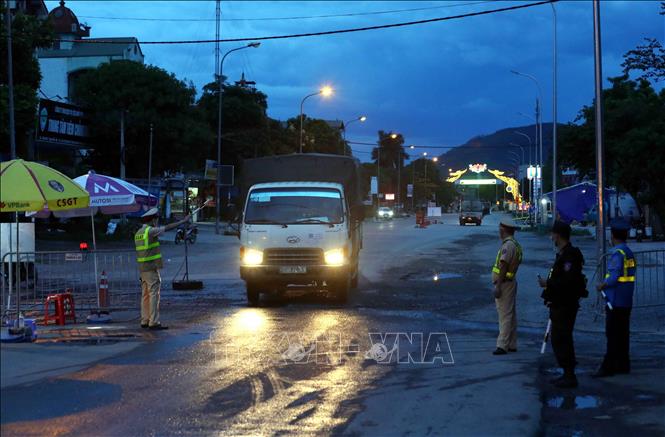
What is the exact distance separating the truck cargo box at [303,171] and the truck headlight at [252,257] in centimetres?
252

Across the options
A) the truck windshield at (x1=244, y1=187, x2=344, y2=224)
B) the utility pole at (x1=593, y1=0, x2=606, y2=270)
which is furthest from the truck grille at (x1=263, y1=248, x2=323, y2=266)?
the utility pole at (x1=593, y1=0, x2=606, y2=270)

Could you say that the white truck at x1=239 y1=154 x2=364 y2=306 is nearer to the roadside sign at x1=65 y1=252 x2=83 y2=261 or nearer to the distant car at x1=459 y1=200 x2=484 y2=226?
the roadside sign at x1=65 y1=252 x2=83 y2=261

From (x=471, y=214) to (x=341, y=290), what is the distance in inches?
2107

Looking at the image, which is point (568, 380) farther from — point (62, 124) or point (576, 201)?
point (62, 124)

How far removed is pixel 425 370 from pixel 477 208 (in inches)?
2472

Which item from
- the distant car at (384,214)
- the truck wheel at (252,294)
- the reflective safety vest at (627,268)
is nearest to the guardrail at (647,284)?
the reflective safety vest at (627,268)

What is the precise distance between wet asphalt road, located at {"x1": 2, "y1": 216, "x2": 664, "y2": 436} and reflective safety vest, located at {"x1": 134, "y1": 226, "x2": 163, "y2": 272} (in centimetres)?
110

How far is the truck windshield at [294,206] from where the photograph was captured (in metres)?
14.3

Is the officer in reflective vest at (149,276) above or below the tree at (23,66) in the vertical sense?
below

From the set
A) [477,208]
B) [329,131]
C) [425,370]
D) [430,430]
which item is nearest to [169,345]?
[425,370]

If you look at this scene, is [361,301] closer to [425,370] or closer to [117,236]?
[425,370]

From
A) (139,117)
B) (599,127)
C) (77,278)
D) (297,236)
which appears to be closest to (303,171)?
(297,236)

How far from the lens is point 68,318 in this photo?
489 inches

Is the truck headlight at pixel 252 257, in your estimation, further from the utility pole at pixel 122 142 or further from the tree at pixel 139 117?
the tree at pixel 139 117
